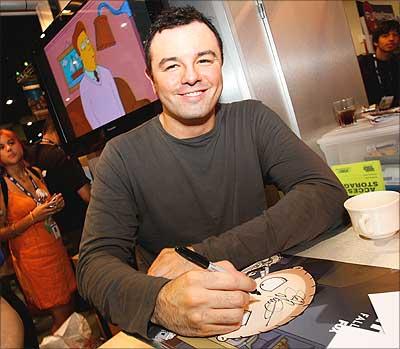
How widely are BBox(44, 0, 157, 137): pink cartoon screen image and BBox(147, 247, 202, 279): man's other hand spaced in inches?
34.2

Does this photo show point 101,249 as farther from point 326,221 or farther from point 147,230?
point 326,221

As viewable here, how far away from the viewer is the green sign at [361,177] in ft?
2.63

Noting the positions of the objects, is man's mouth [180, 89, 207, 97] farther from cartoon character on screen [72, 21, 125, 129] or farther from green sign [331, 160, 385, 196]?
cartoon character on screen [72, 21, 125, 129]

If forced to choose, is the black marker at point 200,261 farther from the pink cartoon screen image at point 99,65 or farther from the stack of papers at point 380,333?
the pink cartoon screen image at point 99,65

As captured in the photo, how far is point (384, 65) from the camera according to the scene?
0.97m

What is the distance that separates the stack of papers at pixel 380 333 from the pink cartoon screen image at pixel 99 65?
3.81 ft

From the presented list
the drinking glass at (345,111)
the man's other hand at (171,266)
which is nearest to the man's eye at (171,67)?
the man's other hand at (171,266)

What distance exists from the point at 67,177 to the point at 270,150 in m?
1.78

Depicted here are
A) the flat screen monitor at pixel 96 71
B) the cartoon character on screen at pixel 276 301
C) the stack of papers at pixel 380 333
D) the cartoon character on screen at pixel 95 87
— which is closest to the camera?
the stack of papers at pixel 380 333

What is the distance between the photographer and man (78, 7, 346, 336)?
644 mm

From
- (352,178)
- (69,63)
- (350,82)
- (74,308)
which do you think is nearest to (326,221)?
(352,178)

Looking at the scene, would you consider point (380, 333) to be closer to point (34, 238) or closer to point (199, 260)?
point (199, 260)

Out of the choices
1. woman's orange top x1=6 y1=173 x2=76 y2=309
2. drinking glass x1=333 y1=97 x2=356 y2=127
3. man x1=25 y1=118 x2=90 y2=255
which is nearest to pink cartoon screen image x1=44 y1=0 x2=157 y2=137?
man x1=25 y1=118 x2=90 y2=255

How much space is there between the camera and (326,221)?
2.52 feet
